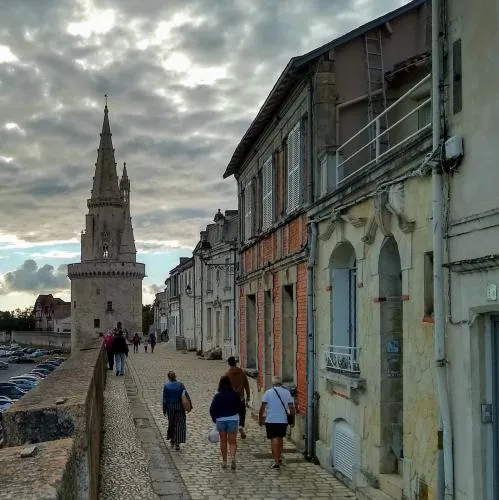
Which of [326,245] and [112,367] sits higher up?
[326,245]

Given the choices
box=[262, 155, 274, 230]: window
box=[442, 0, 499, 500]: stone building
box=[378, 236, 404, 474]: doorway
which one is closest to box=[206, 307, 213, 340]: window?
box=[262, 155, 274, 230]: window

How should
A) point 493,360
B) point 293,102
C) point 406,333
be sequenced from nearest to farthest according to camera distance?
point 493,360
point 406,333
point 293,102

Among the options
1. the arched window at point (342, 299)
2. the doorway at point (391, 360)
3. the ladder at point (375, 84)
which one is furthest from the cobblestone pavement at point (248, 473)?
the ladder at point (375, 84)

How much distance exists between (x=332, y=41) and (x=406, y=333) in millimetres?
6028

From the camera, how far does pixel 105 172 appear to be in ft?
288

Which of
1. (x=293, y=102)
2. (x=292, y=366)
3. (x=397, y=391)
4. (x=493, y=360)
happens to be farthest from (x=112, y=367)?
(x=493, y=360)

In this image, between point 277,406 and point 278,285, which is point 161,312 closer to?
point 278,285

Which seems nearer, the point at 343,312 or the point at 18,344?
the point at 343,312

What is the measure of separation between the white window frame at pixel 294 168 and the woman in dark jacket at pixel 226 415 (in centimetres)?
395

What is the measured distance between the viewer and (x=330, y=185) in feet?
42.6

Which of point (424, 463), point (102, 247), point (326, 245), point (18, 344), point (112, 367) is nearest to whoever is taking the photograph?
point (424, 463)

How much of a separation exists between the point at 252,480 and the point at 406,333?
4186 millimetres

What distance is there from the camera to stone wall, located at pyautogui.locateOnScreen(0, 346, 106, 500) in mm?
4527

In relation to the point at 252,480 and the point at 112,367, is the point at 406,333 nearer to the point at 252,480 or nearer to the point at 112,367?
the point at 252,480
